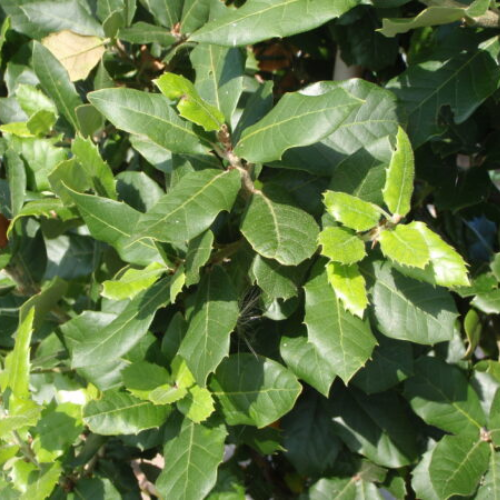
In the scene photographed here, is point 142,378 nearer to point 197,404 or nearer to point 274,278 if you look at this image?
point 197,404

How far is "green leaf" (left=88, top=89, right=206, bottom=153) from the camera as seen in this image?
1.00 meters

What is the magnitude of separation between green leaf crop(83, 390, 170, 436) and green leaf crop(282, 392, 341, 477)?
1.31ft

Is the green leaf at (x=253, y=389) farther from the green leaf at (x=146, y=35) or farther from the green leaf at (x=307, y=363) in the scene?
the green leaf at (x=146, y=35)

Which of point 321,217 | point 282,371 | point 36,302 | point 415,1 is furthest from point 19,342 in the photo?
point 415,1

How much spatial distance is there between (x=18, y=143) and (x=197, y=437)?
72 centimetres

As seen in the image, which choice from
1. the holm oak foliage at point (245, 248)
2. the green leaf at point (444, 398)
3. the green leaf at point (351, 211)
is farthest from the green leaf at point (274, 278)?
the green leaf at point (444, 398)

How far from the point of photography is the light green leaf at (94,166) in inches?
44.1

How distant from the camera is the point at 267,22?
38.8 inches

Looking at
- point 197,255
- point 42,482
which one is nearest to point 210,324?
point 197,255

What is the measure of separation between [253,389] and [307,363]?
0.11 meters

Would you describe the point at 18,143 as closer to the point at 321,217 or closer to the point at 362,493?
the point at 321,217

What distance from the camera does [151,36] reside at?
3.93ft

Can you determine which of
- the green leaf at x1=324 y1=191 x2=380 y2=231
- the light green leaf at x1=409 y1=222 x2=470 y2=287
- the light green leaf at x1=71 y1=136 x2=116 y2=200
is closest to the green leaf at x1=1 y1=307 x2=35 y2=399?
the light green leaf at x1=71 y1=136 x2=116 y2=200

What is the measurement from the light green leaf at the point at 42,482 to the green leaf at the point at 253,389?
1.04ft
